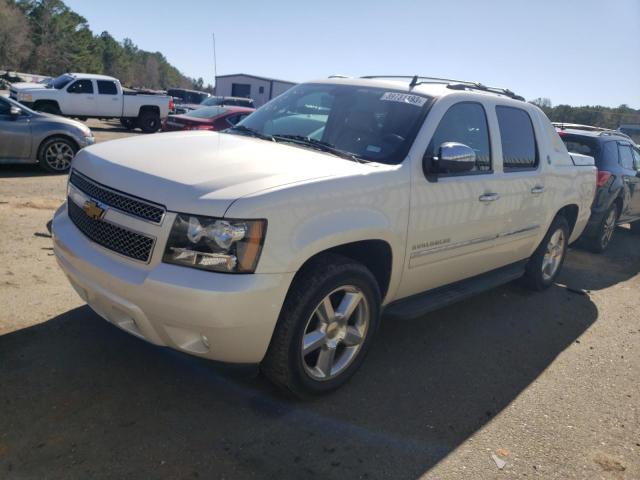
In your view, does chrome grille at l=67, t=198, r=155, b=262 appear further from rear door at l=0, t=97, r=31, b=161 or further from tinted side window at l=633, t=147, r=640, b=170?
tinted side window at l=633, t=147, r=640, b=170

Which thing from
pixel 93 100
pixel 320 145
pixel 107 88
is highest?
pixel 320 145

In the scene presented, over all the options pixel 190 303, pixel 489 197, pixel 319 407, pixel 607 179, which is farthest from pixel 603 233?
pixel 190 303

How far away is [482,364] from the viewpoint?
3.98 metres

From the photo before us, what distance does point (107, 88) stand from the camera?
1983 cm

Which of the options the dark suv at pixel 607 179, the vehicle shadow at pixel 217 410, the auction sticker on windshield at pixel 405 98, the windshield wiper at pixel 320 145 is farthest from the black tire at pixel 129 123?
the auction sticker on windshield at pixel 405 98

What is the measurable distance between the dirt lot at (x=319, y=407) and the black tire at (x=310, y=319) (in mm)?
172

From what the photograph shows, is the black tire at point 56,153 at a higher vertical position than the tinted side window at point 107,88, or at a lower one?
lower

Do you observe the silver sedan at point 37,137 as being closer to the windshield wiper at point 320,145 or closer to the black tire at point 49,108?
the windshield wiper at point 320,145

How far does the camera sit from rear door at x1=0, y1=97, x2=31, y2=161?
8547mm

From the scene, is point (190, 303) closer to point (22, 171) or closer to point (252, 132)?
point (252, 132)

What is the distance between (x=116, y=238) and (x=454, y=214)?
227 centimetres

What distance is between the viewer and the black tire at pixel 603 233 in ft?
25.7

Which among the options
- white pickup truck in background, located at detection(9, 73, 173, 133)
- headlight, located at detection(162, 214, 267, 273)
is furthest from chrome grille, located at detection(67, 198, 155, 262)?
Result: white pickup truck in background, located at detection(9, 73, 173, 133)

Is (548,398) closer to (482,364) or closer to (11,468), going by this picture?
(482,364)
